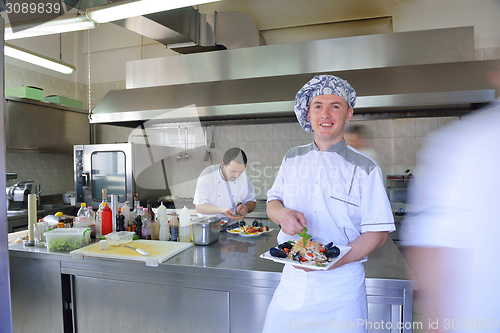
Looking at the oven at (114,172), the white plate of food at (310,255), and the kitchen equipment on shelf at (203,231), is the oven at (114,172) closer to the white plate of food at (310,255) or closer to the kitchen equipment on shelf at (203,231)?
the kitchen equipment on shelf at (203,231)

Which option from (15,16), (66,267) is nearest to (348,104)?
(66,267)

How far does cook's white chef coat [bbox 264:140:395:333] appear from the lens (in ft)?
4.35

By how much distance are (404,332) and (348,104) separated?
3.67 feet

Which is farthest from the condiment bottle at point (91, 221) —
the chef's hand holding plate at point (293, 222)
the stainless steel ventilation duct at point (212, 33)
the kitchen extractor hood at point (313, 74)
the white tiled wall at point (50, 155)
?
the white tiled wall at point (50, 155)

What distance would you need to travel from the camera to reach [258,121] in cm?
364


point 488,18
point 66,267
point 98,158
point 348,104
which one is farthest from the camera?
point 98,158

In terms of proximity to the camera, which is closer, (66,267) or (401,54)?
(66,267)

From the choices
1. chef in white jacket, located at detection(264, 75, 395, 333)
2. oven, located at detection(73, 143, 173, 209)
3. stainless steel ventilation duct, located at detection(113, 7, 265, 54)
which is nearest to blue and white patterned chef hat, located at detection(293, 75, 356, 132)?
chef in white jacket, located at detection(264, 75, 395, 333)

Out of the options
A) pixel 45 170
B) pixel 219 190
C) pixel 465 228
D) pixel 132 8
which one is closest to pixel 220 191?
pixel 219 190

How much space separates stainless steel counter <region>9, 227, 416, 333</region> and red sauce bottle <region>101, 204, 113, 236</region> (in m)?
0.39

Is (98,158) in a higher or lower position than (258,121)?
lower

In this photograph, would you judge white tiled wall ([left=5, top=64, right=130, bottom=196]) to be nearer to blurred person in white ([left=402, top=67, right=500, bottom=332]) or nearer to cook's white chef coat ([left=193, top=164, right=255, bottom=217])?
cook's white chef coat ([left=193, top=164, right=255, bottom=217])

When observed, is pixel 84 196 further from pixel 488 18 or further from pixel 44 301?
pixel 488 18

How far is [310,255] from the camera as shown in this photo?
1251 millimetres
